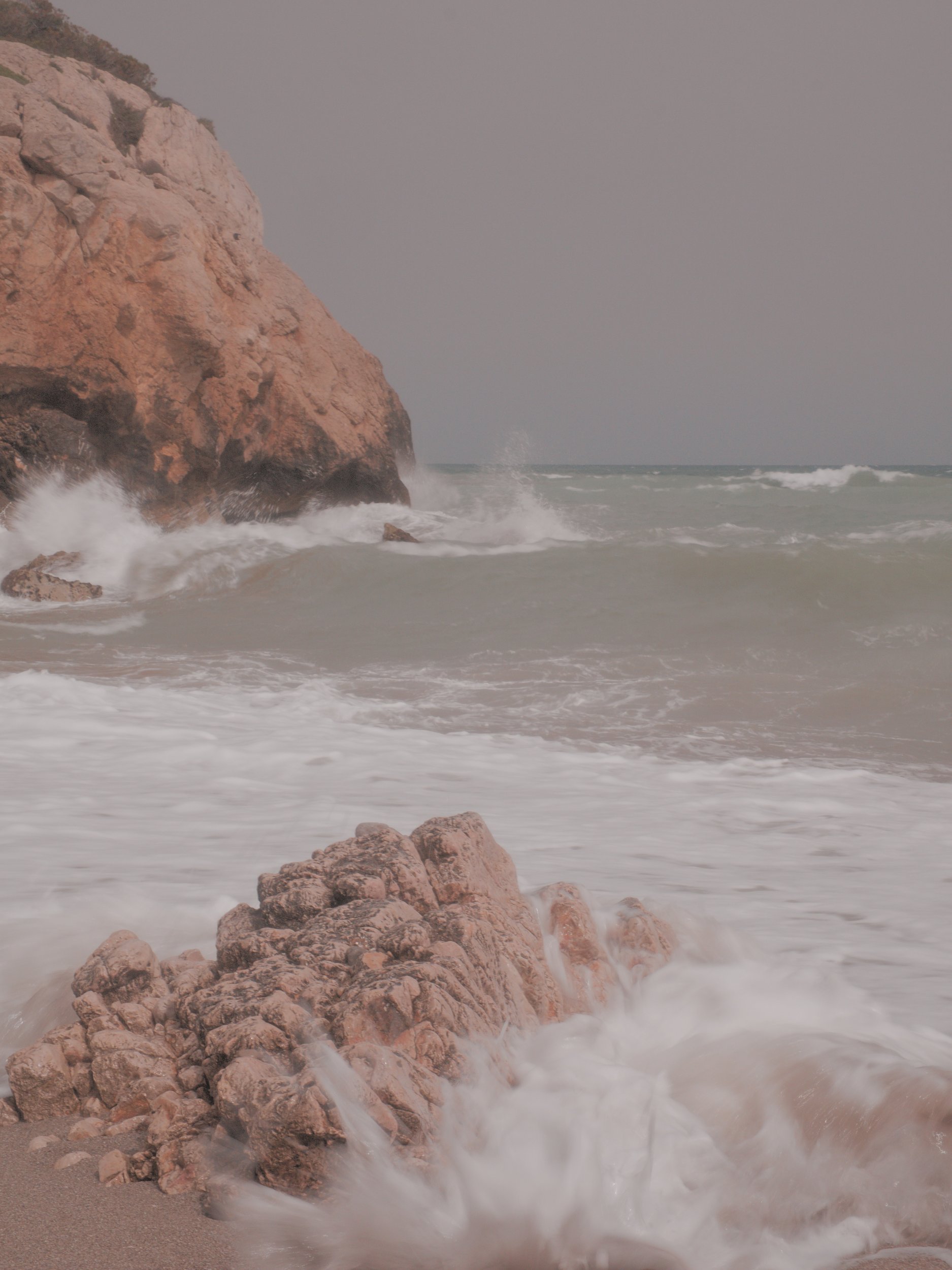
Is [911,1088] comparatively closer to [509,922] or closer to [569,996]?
[569,996]

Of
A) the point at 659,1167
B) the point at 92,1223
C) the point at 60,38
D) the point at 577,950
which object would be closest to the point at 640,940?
the point at 577,950

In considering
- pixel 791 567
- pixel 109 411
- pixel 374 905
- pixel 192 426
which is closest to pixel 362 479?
pixel 192 426

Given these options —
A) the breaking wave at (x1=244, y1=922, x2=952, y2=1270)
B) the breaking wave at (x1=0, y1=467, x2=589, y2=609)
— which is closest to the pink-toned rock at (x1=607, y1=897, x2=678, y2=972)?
the breaking wave at (x1=244, y1=922, x2=952, y2=1270)

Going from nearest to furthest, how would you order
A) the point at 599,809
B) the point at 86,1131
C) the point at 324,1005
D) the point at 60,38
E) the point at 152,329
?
the point at 86,1131 < the point at 324,1005 < the point at 599,809 < the point at 152,329 < the point at 60,38

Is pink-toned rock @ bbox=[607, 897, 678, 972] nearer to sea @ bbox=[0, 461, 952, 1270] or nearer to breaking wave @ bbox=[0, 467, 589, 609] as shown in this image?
sea @ bbox=[0, 461, 952, 1270]

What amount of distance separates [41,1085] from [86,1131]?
141mm

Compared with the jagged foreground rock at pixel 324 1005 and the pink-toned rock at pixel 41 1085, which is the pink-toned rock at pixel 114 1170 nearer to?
the jagged foreground rock at pixel 324 1005

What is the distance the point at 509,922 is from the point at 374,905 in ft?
1.00

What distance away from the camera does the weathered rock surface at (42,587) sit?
10.0 metres

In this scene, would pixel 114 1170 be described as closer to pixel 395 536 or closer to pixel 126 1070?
pixel 126 1070

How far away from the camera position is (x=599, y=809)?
3.96 m

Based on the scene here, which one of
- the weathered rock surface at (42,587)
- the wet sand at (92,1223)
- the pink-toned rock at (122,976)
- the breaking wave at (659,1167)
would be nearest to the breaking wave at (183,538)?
the weathered rock surface at (42,587)

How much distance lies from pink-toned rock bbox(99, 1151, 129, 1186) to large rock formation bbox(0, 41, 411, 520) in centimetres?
1176

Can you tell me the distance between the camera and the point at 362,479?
613 inches
